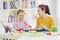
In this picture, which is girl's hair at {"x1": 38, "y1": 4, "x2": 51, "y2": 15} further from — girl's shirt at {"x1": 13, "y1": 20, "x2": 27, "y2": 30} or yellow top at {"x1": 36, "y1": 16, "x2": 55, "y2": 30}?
girl's shirt at {"x1": 13, "y1": 20, "x2": 27, "y2": 30}

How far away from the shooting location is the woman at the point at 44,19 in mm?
884

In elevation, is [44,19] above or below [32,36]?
above

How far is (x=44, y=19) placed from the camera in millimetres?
895

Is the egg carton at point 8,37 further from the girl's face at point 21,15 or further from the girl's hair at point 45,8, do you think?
the girl's hair at point 45,8

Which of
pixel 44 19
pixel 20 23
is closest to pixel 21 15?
pixel 20 23

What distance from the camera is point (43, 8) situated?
90 cm

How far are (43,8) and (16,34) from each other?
0.82 feet

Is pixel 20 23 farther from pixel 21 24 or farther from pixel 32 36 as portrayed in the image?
pixel 32 36

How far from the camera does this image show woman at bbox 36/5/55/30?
0.88m

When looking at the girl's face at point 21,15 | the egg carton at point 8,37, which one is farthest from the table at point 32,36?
the girl's face at point 21,15

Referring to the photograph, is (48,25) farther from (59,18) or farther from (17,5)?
(17,5)

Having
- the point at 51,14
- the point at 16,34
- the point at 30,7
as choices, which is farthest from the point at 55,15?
the point at 16,34

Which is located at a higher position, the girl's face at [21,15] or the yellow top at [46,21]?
the girl's face at [21,15]

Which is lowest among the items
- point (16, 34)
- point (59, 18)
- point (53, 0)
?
point (16, 34)
